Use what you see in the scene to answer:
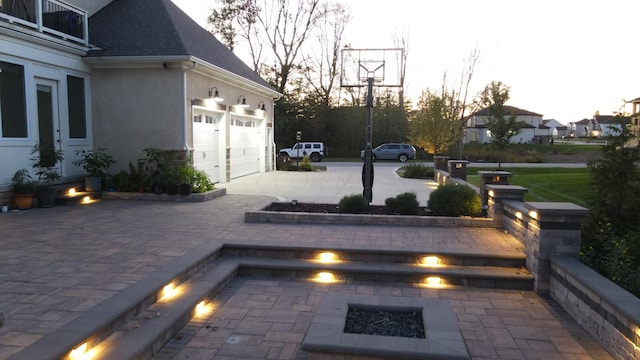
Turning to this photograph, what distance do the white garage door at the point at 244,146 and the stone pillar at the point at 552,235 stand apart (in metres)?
12.1

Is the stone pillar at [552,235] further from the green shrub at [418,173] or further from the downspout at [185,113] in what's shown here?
the green shrub at [418,173]

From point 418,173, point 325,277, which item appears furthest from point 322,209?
point 418,173

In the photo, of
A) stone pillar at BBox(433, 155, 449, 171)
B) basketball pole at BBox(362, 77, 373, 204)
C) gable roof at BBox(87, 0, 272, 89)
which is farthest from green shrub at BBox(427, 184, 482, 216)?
stone pillar at BBox(433, 155, 449, 171)

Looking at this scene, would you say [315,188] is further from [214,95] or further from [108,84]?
[108,84]

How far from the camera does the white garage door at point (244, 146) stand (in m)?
16.5

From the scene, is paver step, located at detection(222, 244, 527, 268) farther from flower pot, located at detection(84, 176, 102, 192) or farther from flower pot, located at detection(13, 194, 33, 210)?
flower pot, located at detection(84, 176, 102, 192)

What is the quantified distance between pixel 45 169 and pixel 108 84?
3038 mm

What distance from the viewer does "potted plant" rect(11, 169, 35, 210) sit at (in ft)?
31.9

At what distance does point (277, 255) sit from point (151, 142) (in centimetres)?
727

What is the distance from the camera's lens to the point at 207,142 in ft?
46.0

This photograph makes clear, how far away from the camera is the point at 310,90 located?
37906 mm

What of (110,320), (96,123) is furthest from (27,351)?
(96,123)

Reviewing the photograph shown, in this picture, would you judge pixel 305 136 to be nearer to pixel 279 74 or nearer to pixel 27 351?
pixel 279 74

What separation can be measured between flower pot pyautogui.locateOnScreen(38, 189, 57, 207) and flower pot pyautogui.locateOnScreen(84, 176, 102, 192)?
3.92ft
